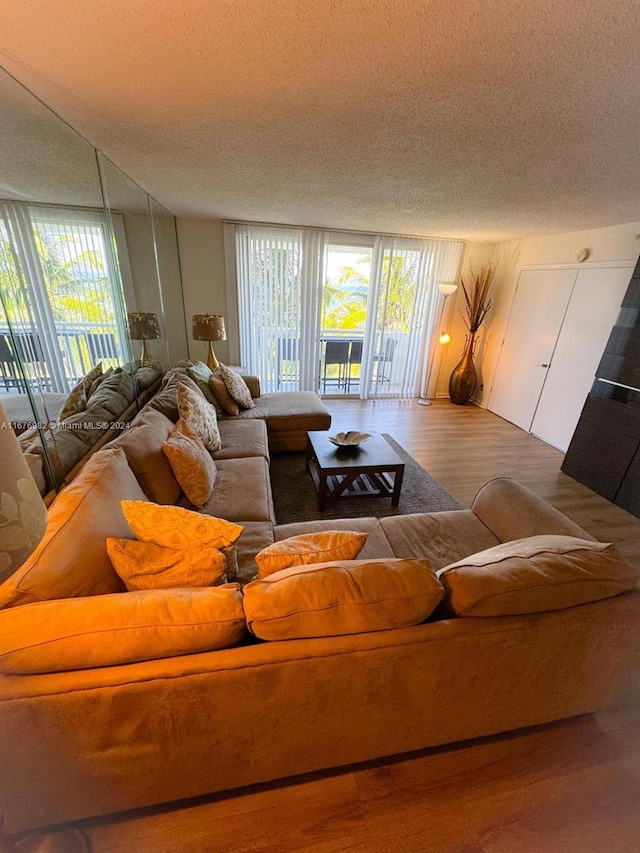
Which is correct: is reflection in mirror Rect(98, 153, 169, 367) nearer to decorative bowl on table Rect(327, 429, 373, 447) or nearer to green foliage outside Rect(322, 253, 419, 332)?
decorative bowl on table Rect(327, 429, 373, 447)

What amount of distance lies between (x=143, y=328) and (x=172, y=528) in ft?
7.89

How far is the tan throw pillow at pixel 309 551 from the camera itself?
3.45ft

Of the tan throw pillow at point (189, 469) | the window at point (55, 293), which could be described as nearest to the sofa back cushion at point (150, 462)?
the tan throw pillow at point (189, 469)

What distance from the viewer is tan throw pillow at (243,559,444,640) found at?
820 millimetres

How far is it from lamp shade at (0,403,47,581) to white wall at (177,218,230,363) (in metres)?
4.11

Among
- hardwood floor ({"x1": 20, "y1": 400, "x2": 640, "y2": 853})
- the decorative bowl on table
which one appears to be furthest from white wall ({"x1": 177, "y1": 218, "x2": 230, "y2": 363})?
hardwood floor ({"x1": 20, "y1": 400, "x2": 640, "y2": 853})

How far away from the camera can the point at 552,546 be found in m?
1.05

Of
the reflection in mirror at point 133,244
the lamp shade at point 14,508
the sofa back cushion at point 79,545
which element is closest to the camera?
the lamp shade at point 14,508

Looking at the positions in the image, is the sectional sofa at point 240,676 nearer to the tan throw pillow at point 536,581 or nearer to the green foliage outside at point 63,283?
the tan throw pillow at point 536,581

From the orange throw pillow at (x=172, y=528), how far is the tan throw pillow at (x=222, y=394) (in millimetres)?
2023

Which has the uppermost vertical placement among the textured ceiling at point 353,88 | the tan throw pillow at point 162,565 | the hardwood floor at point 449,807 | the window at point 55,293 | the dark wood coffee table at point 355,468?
the textured ceiling at point 353,88

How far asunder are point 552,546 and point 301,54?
179 cm

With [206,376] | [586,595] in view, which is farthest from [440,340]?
[586,595]

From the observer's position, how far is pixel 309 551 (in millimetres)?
1089
